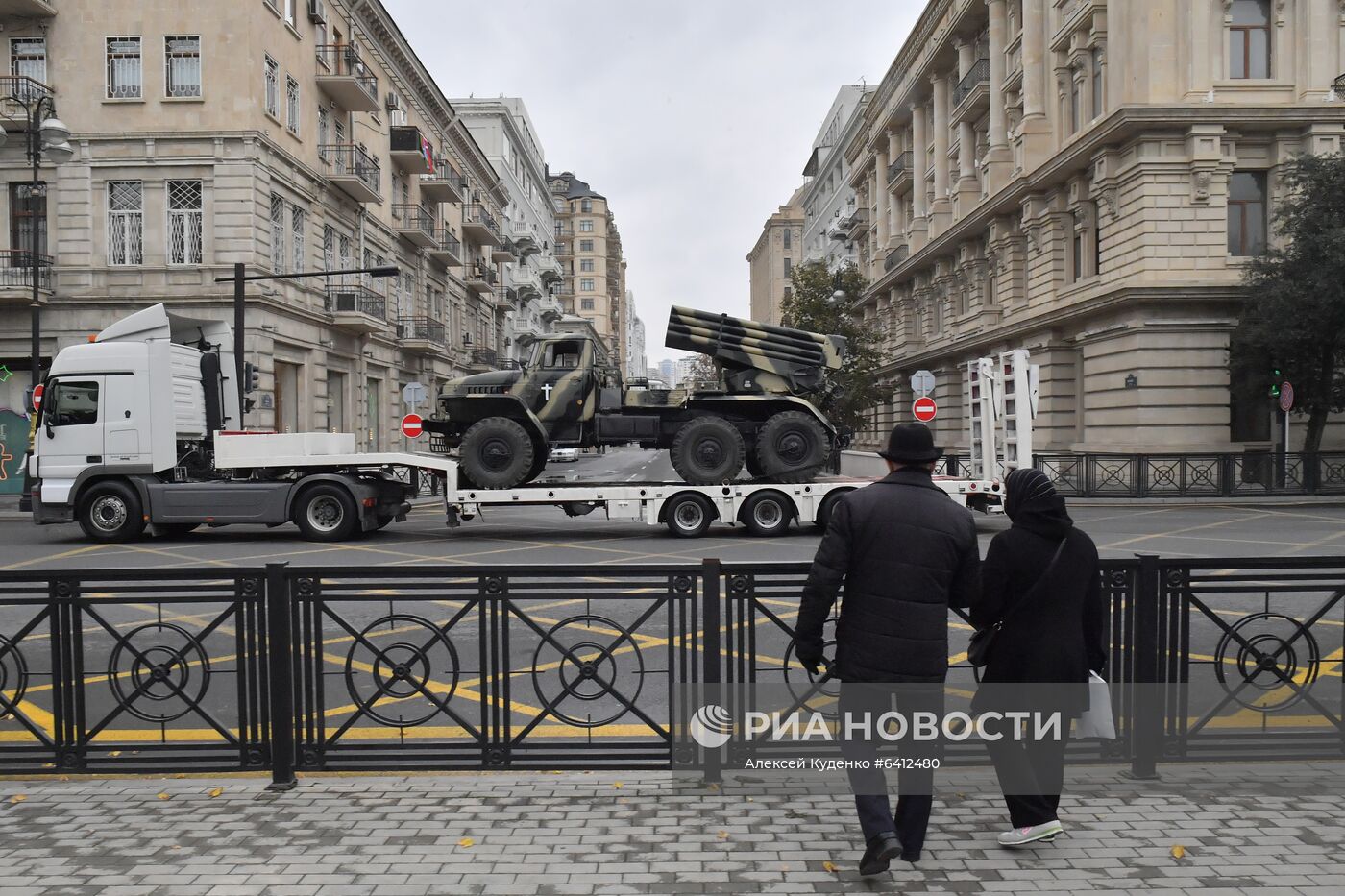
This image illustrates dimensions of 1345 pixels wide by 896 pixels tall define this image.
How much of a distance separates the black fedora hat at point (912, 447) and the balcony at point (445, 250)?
39.9m

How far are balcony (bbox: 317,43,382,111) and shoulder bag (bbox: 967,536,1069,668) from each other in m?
31.1

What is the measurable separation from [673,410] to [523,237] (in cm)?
5497

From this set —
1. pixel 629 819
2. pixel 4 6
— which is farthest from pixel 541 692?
pixel 4 6

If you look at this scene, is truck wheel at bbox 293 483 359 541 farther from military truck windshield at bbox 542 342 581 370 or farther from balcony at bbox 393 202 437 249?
balcony at bbox 393 202 437 249

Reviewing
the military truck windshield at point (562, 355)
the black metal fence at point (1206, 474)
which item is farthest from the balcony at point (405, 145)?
the black metal fence at point (1206, 474)

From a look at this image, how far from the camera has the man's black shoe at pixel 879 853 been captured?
3.53m

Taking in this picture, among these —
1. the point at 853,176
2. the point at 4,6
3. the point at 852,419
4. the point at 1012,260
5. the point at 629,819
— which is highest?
the point at 853,176

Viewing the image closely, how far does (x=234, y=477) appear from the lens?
51.0 feet

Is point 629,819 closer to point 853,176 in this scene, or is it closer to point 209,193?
point 209,193

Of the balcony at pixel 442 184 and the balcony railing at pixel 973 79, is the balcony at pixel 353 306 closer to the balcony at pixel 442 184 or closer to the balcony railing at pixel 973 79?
the balcony at pixel 442 184

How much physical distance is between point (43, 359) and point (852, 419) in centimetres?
2558

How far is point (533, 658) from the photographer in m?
4.63

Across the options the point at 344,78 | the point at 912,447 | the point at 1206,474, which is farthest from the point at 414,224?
the point at 912,447

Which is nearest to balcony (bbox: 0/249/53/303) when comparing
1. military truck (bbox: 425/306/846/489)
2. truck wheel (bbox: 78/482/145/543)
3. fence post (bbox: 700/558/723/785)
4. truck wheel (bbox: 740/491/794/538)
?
truck wheel (bbox: 78/482/145/543)
